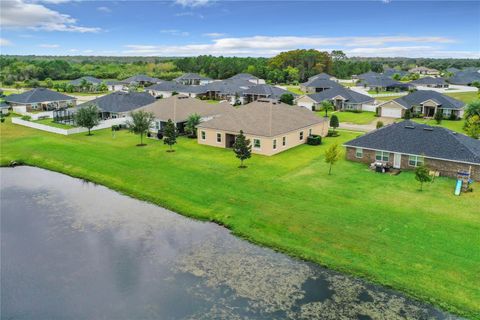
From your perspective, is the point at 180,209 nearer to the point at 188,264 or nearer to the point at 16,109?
the point at 188,264

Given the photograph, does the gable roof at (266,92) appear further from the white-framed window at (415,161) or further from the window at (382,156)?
the white-framed window at (415,161)

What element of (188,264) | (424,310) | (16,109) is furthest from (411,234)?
(16,109)

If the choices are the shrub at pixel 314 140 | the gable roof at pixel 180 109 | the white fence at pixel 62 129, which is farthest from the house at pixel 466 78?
the white fence at pixel 62 129

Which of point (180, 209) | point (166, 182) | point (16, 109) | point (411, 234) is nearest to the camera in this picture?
point (411, 234)

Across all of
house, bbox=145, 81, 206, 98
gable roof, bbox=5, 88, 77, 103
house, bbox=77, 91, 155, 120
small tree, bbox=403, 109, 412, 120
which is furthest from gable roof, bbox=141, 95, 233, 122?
house, bbox=145, 81, 206, 98

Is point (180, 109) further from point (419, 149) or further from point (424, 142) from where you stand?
point (424, 142)
